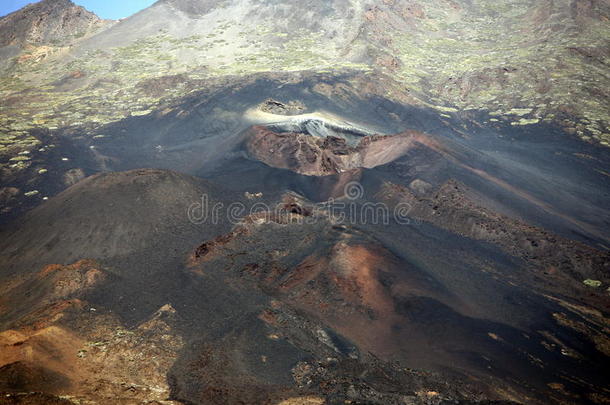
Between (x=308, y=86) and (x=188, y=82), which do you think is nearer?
(x=308, y=86)

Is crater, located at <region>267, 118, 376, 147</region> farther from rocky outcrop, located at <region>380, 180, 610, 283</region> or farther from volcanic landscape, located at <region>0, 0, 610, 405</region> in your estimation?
rocky outcrop, located at <region>380, 180, 610, 283</region>

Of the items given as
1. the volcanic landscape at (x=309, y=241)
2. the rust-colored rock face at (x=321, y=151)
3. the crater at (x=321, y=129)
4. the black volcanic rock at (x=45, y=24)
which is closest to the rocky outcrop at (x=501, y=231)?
the volcanic landscape at (x=309, y=241)

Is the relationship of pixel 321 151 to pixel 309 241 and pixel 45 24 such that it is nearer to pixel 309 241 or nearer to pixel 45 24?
pixel 309 241

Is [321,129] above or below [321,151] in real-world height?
above

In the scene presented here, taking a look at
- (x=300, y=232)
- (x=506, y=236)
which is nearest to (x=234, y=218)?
(x=300, y=232)

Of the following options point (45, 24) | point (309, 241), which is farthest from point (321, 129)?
point (45, 24)

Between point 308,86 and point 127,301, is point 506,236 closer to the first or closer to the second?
point 127,301
